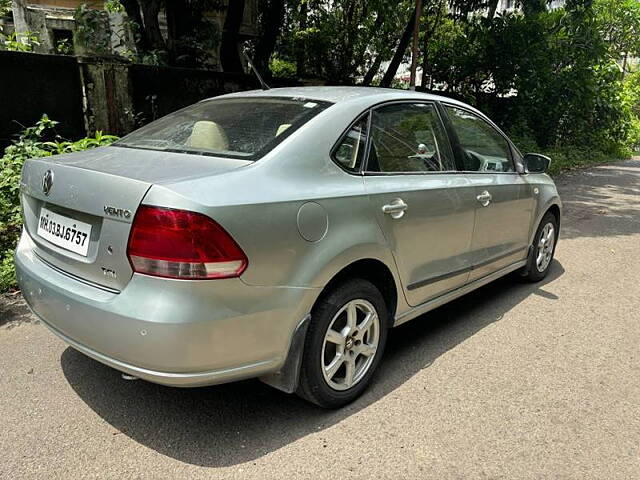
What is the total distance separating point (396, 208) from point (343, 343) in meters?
0.77

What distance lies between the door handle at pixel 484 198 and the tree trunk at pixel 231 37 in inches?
356

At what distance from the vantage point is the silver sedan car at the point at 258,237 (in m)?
2.09

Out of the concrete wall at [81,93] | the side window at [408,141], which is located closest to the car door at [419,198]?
the side window at [408,141]

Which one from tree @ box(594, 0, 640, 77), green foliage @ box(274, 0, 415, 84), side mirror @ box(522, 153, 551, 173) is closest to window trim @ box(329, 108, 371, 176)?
side mirror @ box(522, 153, 551, 173)

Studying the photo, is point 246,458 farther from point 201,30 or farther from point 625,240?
point 201,30

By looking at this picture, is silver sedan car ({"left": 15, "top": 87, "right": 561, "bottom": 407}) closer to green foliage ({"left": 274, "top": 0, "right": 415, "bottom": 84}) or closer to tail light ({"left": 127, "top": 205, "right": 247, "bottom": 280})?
tail light ({"left": 127, "top": 205, "right": 247, "bottom": 280})

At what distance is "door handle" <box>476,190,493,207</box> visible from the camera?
3566 mm

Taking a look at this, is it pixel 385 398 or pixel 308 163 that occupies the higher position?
pixel 308 163

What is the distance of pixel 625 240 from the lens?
6.63 metres

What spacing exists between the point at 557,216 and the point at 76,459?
4.42 metres

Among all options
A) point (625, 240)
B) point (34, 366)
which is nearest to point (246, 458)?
point (34, 366)

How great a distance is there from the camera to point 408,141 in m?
3.21

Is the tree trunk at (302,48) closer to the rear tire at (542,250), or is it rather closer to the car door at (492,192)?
the rear tire at (542,250)

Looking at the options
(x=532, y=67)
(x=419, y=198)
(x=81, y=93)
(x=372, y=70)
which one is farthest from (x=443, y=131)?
(x=532, y=67)
